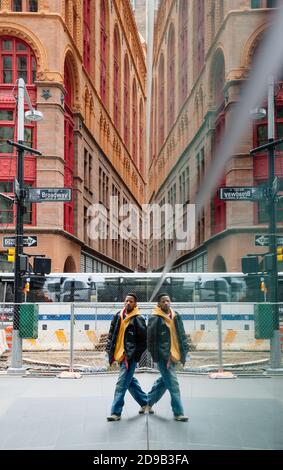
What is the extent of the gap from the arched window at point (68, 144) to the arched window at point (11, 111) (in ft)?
0.43

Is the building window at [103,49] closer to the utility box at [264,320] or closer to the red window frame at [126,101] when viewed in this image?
the red window frame at [126,101]

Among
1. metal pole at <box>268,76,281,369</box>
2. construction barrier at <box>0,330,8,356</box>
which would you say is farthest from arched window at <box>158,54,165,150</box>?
construction barrier at <box>0,330,8,356</box>

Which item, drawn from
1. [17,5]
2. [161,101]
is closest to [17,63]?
[17,5]

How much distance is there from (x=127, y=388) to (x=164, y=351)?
15.2 inches

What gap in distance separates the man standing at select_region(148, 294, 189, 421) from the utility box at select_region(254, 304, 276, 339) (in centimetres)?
31

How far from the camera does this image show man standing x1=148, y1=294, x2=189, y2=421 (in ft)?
6.81

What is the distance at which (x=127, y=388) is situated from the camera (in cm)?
242

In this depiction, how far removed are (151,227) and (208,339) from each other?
1.66 meters

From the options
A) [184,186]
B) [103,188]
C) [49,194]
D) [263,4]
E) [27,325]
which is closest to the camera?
[263,4]

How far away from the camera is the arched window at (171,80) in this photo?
6.44 feet

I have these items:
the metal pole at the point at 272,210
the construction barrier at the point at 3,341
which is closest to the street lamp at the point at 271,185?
the metal pole at the point at 272,210

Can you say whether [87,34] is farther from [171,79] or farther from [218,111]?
[218,111]
